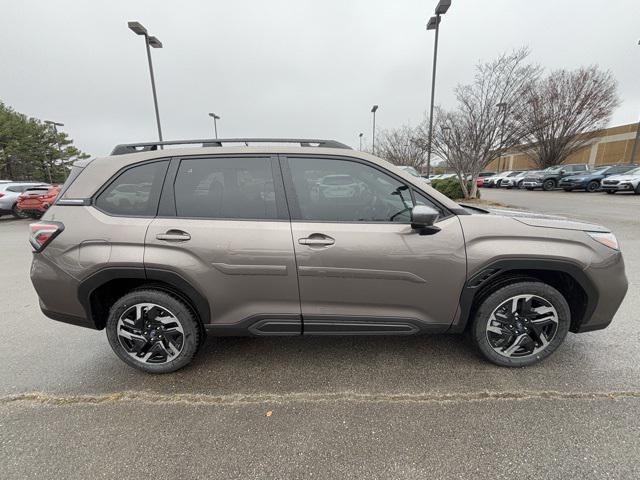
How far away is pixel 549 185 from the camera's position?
2239 centimetres

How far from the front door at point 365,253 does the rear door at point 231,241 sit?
0.42 ft

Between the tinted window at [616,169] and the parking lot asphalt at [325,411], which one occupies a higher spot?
the tinted window at [616,169]

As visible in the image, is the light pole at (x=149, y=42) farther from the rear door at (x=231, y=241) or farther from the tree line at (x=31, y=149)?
the tree line at (x=31, y=149)

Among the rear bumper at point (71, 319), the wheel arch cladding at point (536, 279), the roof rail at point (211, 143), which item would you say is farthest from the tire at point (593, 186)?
the rear bumper at point (71, 319)

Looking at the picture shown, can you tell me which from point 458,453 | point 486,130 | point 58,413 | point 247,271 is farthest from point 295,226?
point 486,130

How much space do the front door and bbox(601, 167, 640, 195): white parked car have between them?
20.1 metres

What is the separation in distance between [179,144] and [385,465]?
2.70 meters

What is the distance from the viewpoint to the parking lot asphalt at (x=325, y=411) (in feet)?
5.71

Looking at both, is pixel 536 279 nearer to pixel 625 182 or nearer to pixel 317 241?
pixel 317 241

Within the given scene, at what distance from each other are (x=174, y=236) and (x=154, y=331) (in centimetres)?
83

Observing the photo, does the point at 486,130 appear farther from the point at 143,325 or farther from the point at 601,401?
the point at 143,325

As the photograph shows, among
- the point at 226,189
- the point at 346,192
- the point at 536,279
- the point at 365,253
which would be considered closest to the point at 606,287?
the point at 536,279

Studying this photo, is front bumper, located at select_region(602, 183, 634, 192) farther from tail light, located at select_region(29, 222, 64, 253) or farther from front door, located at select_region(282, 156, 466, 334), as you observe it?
tail light, located at select_region(29, 222, 64, 253)

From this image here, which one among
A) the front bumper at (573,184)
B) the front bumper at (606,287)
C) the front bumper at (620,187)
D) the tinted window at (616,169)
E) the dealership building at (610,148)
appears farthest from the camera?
the dealership building at (610,148)
